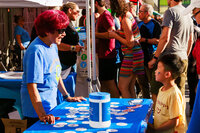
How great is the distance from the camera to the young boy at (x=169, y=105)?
2035mm

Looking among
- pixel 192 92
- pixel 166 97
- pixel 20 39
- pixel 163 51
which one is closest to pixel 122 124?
pixel 166 97

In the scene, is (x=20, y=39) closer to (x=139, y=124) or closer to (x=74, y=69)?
(x=74, y=69)

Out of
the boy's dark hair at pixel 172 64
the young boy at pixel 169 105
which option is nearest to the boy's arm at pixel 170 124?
the young boy at pixel 169 105

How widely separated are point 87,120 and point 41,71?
47 cm

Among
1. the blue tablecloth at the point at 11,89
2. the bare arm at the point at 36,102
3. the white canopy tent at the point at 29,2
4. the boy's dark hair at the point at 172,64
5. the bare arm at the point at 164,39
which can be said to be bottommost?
the blue tablecloth at the point at 11,89

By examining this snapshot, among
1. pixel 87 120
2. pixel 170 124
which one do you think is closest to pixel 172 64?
pixel 170 124

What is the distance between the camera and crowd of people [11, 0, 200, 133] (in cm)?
197

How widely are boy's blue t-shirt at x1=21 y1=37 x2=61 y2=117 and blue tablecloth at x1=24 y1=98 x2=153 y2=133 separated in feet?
0.47

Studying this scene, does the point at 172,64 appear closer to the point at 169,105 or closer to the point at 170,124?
the point at 169,105

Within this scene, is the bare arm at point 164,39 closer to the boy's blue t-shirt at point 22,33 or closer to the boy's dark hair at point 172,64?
the boy's dark hair at point 172,64

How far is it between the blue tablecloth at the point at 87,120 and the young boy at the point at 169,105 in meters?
0.12

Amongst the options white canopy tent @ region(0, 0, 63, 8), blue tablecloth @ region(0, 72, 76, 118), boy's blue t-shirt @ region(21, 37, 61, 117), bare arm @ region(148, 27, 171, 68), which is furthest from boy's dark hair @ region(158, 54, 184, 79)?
white canopy tent @ region(0, 0, 63, 8)

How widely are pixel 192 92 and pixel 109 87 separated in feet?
4.70

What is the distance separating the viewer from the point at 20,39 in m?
7.76
